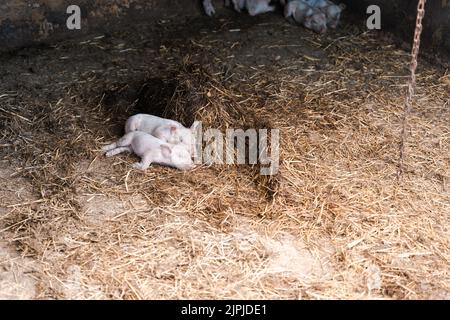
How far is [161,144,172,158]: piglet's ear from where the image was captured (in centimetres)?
450

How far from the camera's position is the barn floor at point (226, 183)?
3623 millimetres

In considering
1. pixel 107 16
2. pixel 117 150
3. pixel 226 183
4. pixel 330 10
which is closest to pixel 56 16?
pixel 107 16

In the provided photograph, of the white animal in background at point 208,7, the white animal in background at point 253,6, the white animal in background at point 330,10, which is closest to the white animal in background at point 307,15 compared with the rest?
the white animal in background at point 330,10

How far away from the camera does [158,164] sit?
4.60 m

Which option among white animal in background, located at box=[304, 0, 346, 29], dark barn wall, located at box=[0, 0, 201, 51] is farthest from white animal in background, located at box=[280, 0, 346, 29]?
dark barn wall, located at box=[0, 0, 201, 51]

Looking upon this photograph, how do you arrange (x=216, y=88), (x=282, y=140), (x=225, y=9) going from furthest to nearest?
1. (x=225, y=9)
2. (x=216, y=88)
3. (x=282, y=140)

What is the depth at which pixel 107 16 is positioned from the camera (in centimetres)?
659

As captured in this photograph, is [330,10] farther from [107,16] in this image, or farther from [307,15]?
[107,16]

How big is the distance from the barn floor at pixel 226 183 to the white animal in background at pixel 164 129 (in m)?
0.21

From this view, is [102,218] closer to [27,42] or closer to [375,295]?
[375,295]

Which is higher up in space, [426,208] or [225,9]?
[225,9]

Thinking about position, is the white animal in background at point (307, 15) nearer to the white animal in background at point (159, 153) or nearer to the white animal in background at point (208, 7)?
the white animal in background at point (208, 7)
